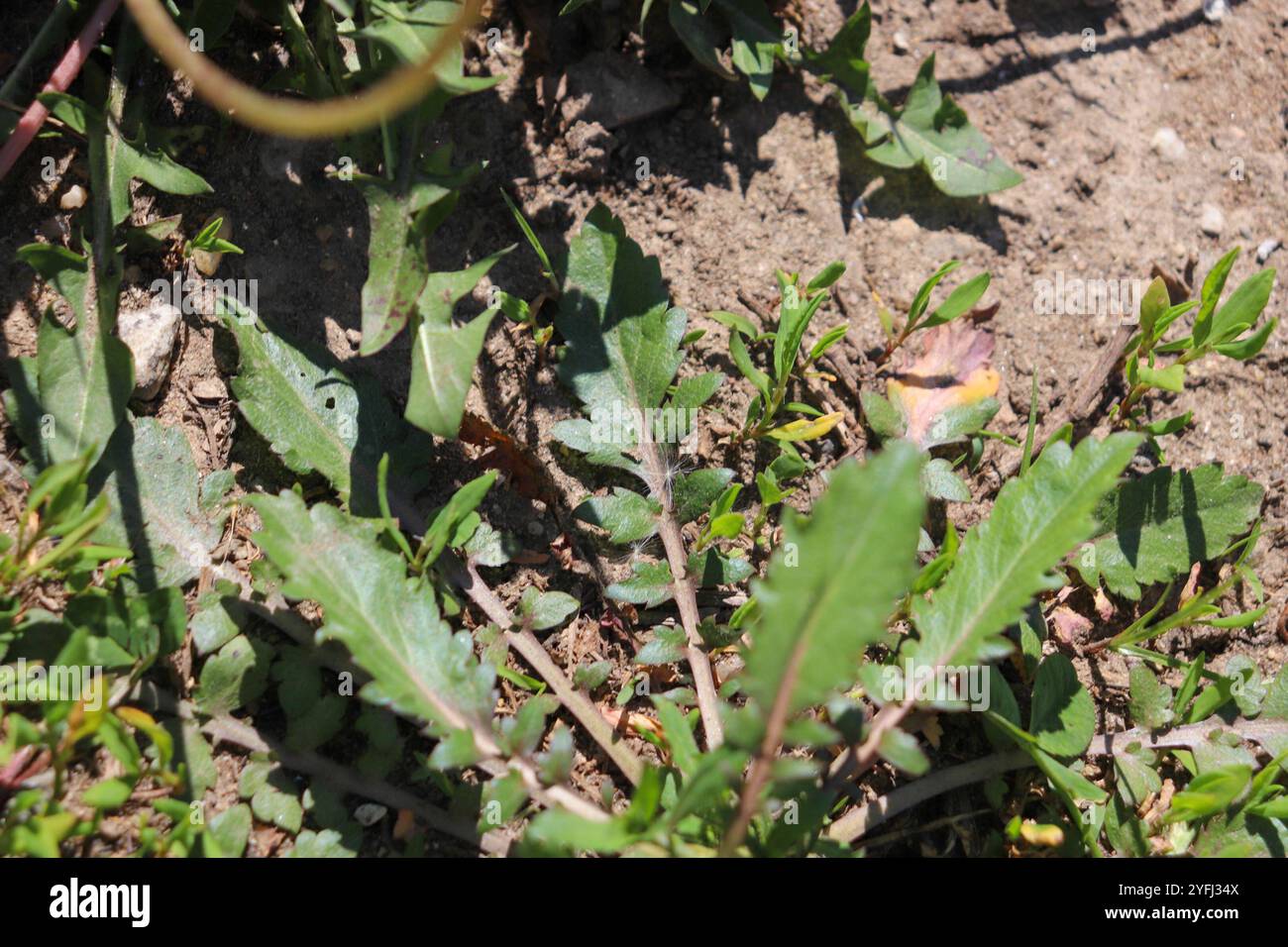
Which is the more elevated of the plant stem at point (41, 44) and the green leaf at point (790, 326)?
the plant stem at point (41, 44)

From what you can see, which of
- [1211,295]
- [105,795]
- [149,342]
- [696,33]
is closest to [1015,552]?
[1211,295]

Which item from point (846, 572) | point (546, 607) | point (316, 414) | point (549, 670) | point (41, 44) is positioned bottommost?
point (846, 572)

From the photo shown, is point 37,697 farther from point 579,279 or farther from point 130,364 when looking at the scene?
point 579,279

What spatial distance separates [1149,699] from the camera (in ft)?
8.63

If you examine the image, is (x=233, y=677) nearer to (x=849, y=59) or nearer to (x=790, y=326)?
(x=790, y=326)

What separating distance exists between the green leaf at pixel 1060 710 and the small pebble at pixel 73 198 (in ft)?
9.18

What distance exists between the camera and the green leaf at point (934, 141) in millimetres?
2990

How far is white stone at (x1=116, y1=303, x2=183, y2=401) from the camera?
2615 mm

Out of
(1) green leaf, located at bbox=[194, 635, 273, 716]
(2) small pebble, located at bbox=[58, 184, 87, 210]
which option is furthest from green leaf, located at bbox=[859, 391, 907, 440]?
(2) small pebble, located at bbox=[58, 184, 87, 210]

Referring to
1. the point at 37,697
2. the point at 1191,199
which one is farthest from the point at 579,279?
the point at 1191,199

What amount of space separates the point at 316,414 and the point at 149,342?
505mm

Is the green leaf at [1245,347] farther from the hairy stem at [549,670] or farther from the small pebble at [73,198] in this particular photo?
the small pebble at [73,198]

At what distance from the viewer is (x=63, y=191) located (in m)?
2.70

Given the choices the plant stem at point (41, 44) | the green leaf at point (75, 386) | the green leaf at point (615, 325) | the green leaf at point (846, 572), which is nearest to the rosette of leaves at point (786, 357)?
the green leaf at point (615, 325)
